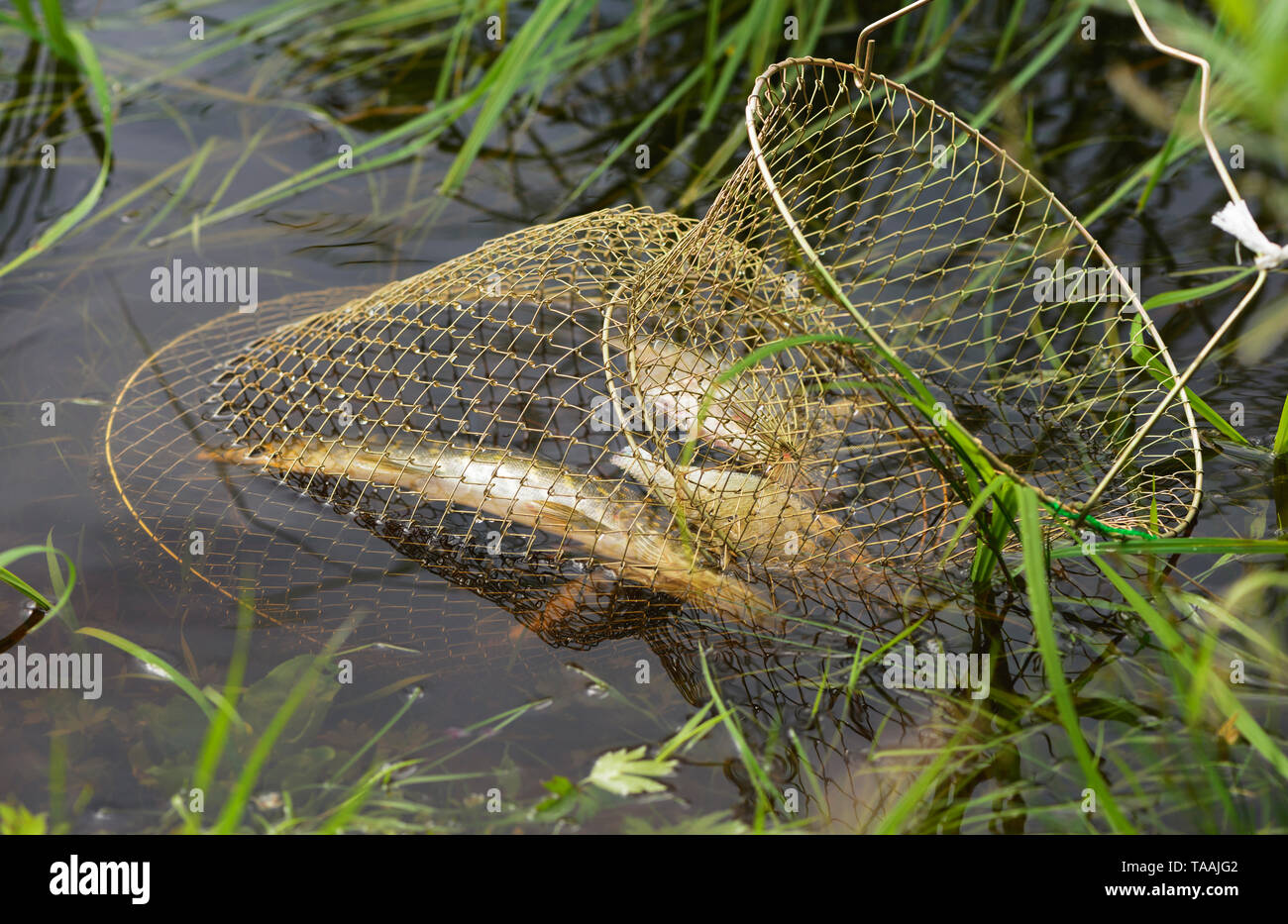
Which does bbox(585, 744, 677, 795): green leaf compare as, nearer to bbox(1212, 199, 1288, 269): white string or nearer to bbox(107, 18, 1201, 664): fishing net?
bbox(107, 18, 1201, 664): fishing net

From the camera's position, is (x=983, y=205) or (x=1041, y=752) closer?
(x=1041, y=752)

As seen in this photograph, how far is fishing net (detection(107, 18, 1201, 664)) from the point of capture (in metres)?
2.81

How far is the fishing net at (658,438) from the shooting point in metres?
2.81

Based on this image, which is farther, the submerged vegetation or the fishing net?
the fishing net

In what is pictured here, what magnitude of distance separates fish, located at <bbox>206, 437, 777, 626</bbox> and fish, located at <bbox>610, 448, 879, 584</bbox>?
10 cm

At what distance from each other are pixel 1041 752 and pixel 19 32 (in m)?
5.81

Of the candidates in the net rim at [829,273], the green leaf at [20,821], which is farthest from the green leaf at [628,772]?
the green leaf at [20,821]

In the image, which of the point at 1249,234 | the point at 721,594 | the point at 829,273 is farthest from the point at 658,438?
the point at 1249,234

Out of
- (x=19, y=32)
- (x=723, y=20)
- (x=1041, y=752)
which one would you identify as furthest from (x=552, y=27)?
(x=1041, y=752)

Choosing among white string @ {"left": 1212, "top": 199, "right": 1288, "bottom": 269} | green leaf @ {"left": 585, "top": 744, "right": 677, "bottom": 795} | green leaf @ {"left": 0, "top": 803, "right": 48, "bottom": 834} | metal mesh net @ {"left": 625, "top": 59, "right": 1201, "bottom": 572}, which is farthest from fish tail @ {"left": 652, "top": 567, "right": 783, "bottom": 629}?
green leaf @ {"left": 0, "top": 803, "right": 48, "bottom": 834}

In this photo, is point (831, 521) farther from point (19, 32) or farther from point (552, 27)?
point (19, 32)

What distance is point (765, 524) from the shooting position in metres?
2.98

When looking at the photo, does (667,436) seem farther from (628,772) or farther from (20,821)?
(20,821)
